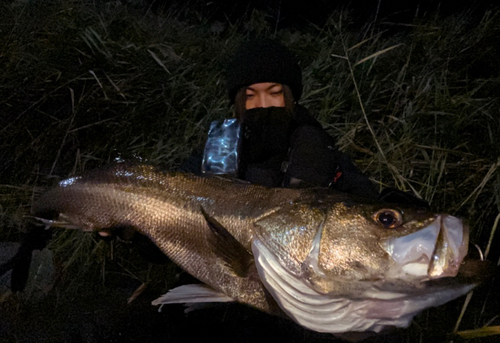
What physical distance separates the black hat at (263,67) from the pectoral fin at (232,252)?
1.43 m

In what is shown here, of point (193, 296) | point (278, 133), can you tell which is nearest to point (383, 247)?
point (193, 296)

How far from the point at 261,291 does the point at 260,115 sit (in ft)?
4.44

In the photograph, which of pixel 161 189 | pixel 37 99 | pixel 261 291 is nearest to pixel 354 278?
pixel 261 291

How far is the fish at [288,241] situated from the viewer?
1330 millimetres

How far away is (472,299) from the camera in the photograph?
2736 mm

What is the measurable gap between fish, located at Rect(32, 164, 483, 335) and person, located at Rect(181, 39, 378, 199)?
0.52m

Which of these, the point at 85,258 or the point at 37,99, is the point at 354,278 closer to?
the point at 85,258

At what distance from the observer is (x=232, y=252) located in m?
1.65

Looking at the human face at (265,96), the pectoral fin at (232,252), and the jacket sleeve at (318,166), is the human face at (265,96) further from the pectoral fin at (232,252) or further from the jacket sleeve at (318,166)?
the pectoral fin at (232,252)

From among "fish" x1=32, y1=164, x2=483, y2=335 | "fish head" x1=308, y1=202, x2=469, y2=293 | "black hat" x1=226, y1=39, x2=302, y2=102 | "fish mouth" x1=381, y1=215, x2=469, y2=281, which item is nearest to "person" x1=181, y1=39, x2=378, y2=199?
"black hat" x1=226, y1=39, x2=302, y2=102

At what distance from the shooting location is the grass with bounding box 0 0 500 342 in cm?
319

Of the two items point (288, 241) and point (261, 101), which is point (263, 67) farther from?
point (288, 241)

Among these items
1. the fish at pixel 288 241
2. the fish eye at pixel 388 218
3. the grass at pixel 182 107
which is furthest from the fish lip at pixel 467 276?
the grass at pixel 182 107

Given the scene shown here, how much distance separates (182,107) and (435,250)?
3.25 meters
